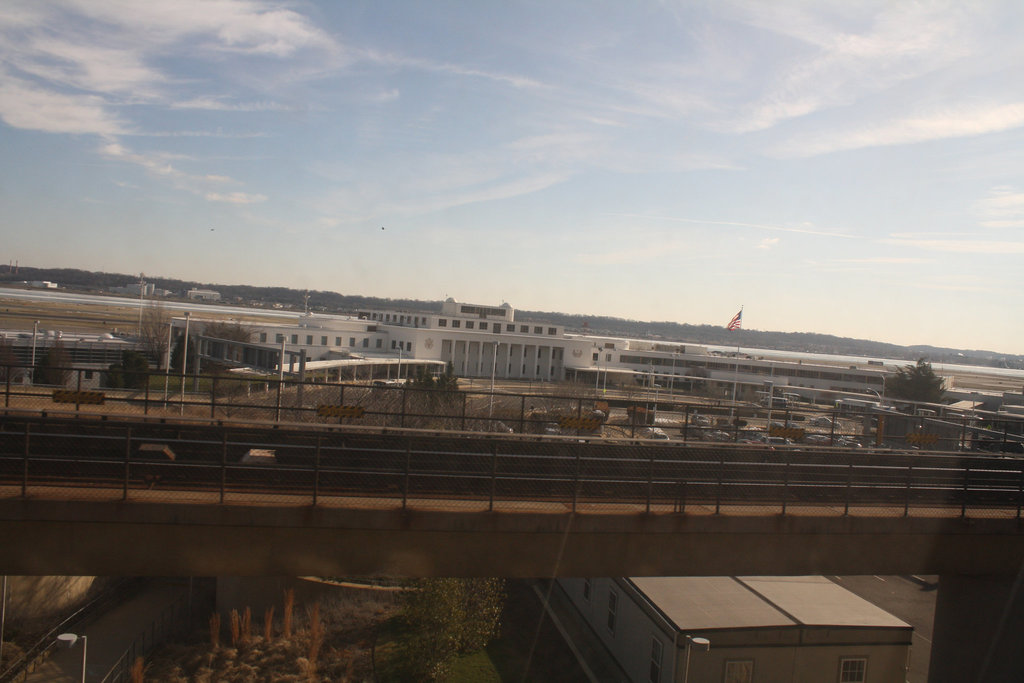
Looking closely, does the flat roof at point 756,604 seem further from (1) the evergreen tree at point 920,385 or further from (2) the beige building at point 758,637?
(1) the evergreen tree at point 920,385

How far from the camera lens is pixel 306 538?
6633 millimetres

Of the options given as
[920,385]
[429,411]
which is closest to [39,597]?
[429,411]

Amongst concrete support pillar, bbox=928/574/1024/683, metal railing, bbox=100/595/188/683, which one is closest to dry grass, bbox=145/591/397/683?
metal railing, bbox=100/595/188/683

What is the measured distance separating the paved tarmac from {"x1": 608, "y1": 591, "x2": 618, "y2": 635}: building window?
9.01 meters

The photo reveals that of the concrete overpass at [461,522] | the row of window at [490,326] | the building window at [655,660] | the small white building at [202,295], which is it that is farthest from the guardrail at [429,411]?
the small white building at [202,295]

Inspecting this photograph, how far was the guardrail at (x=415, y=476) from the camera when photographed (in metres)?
6.89

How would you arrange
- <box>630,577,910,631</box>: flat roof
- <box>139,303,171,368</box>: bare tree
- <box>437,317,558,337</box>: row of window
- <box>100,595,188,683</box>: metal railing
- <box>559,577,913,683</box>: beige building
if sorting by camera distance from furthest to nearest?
<box>437,317,558,337</box>: row of window → <box>139,303,171,368</box>: bare tree → <box>100,595,188,683</box>: metal railing → <box>630,577,910,631</box>: flat roof → <box>559,577,913,683</box>: beige building

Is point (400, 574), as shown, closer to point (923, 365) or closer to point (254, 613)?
point (254, 613)

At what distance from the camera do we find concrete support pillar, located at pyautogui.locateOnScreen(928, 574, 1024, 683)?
7.73 meters

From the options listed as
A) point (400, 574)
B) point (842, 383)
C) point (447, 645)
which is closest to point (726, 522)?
point (400, 574)

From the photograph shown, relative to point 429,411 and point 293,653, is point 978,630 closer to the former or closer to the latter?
point 429,411

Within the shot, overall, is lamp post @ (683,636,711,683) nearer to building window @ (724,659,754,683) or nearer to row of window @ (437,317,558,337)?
building window @ (724,659,754,683)

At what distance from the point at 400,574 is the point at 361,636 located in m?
8.13

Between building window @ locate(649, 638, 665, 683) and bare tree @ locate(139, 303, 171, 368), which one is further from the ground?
Answer: bare tree @ locate(139, 303, 171, 368)
